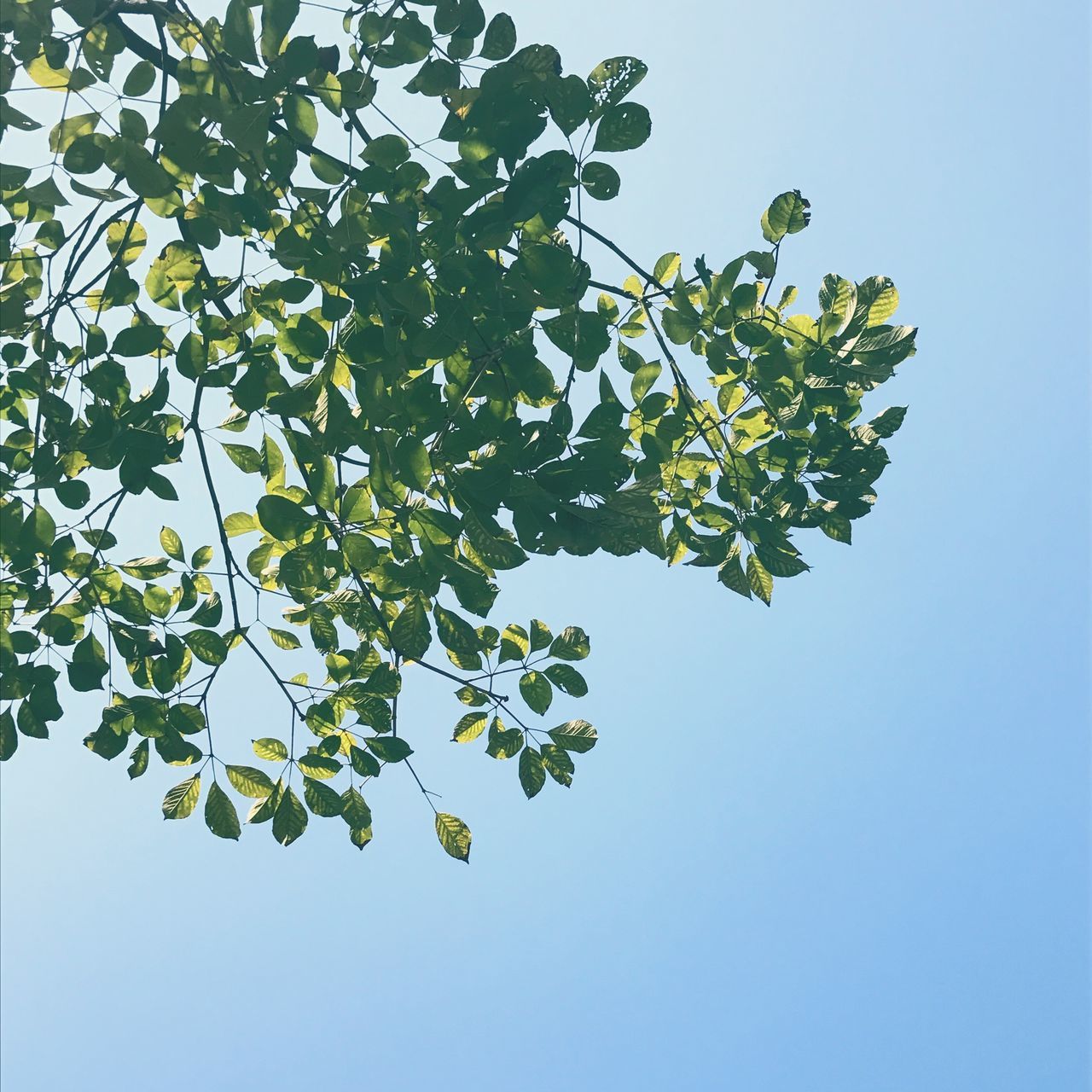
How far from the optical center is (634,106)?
101 inches

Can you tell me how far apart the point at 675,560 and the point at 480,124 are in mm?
1853

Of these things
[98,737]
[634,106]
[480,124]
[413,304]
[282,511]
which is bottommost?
[98,737]

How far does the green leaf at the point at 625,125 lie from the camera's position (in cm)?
257

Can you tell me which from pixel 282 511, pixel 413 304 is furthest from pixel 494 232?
pixel 282 511

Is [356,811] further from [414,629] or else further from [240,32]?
[240,32]

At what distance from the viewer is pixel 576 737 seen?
348cm

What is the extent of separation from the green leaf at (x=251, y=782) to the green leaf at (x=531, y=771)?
89 cm

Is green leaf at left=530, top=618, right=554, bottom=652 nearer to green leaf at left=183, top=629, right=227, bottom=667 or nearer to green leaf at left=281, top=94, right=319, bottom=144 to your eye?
green leaf at left=183, top=629, right=227, bottom=667

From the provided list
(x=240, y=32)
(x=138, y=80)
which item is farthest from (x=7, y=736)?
(x=240, y=32)

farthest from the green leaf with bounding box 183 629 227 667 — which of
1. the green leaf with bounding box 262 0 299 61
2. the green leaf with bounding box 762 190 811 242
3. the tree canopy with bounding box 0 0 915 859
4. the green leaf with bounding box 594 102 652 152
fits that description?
the green leaf with bounding box 762 190 811 242

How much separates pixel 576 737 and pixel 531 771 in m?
0.21

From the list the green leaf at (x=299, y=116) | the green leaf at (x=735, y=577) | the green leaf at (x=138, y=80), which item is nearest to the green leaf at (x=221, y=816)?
the green leaf at (x=735, y=577)

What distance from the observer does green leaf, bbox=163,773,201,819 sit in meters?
3.31

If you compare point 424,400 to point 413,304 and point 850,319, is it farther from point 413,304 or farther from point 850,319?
point 850,319
